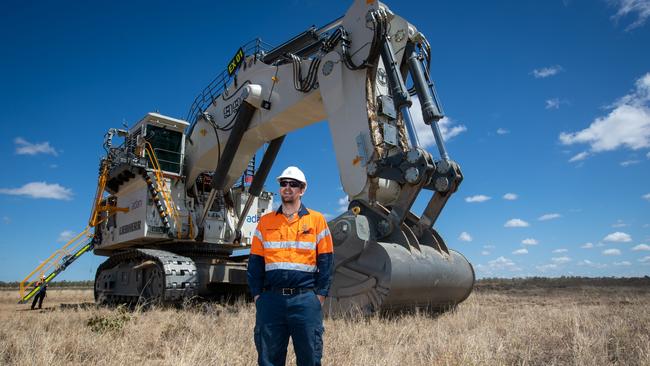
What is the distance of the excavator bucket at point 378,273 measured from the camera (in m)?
6.56

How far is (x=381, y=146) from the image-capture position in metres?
7.60

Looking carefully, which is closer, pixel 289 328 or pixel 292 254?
pixel 289 328

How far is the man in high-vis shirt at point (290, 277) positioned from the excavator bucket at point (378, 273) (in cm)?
323

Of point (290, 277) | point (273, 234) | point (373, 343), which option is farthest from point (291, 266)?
point (373, 343)

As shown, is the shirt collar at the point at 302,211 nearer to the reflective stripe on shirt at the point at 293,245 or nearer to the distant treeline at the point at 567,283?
the reflective stripe on shirt at the point at 293,245

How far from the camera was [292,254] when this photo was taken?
11.1 feet

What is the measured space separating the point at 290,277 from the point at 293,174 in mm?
776

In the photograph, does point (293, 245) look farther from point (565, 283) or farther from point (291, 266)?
point (565, 283)

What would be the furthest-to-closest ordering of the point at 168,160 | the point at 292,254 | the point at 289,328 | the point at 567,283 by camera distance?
the point at 567,283 → the point at 168,160 → the point at 292,254 → the point at 289,328

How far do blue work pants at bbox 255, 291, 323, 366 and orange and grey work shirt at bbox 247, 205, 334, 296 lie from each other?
12 cm

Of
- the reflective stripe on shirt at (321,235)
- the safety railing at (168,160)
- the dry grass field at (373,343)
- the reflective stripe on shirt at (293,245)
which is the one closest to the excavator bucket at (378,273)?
the dry grass field at (373,343)

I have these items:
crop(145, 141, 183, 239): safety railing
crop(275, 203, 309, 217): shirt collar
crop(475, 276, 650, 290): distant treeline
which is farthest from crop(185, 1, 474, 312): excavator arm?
crop(475, 276, 650, 290): distant treeline

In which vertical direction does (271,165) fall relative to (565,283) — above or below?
above

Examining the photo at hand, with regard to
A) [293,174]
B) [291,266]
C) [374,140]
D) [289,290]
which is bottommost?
[289,290]
